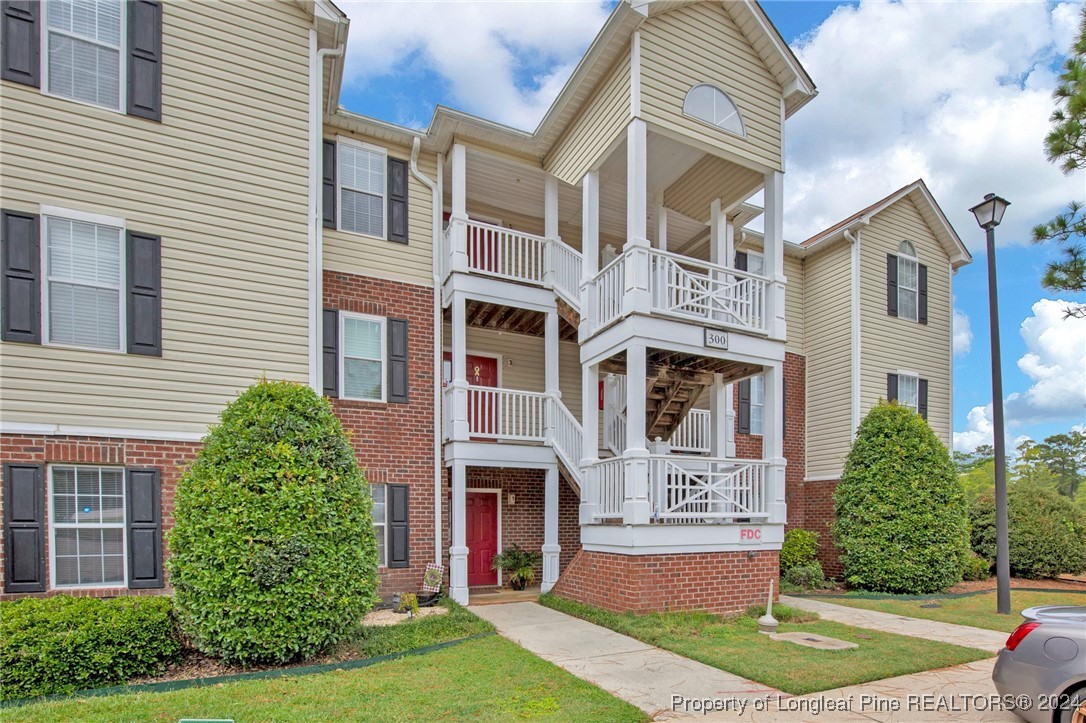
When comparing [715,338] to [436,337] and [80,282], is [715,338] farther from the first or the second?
[80,282]

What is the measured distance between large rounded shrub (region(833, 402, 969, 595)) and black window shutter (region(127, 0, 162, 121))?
1398 cm

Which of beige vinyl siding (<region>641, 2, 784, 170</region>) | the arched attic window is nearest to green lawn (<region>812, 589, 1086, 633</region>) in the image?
beige vinyl siding (<region>641, 2, 784, 170</region>)

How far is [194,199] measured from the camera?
29.2 ft

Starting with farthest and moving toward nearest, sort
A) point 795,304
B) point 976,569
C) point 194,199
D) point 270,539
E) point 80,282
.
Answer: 1. point 795,304
2. point 976,569
3. point 194,199
4. point 80,282
5. point 270,539

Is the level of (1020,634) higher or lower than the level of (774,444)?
lower

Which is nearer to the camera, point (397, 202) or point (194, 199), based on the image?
point (194, 199)

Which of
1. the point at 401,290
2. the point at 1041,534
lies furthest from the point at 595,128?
the point at 1041,534

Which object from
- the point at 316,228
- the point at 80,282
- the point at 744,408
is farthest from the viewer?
the point at 744,408

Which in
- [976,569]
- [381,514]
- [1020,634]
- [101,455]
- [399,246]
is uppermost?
[399,246]

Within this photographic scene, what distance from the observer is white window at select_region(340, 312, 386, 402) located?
10.8m

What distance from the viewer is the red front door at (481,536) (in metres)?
12.3

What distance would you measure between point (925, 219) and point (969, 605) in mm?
10622

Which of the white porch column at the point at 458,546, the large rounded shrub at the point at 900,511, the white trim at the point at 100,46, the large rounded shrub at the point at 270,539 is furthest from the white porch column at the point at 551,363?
the white trim at the point at 100,46

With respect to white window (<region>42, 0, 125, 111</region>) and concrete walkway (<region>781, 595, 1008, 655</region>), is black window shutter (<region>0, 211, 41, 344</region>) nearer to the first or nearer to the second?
white window (<region>42, 0, 125, 111</region>)
